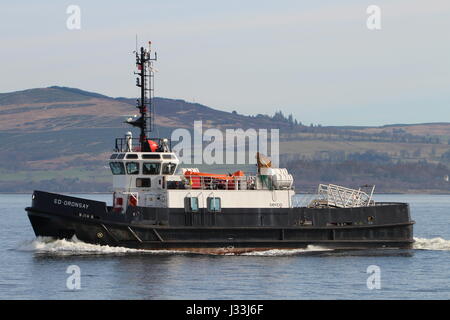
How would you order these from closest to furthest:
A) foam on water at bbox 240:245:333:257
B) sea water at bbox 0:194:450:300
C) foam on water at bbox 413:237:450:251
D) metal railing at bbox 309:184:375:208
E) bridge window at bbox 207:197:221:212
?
sea water at bbox 0:194:450:300 → bridge window at bbox 207:197:221:212 → foam on water at bbox 240:245:333:257 → metal railing at bbox 309:184:375:208 → foam on water at bbox 413:237:450:251

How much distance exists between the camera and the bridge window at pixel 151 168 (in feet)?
141

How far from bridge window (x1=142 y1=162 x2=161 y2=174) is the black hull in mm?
2324

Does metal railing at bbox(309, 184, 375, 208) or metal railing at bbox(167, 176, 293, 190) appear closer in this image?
metal railing at bbox(167, 176, 293, 190)

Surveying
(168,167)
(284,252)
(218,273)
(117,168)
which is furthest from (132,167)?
(218,273)

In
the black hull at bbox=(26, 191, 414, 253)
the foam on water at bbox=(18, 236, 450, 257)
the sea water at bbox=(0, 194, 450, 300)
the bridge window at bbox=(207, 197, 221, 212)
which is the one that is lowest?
the sea water at bbox=(0, 194, 450, 300)

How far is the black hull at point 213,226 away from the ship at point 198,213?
0.05m

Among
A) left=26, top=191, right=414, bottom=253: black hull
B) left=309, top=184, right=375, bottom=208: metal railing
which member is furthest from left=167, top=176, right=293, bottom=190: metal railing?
left=309, top=184, right=375, bottom=208: metal railing

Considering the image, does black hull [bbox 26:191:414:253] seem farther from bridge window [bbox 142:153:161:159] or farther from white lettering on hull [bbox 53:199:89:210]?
bridge window [bbox 142:153:161:159]

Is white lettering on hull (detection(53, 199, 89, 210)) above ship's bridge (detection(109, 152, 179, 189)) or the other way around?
the other way around

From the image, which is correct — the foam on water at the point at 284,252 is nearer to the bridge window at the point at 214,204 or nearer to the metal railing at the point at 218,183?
the bridge window at the point at 214,204

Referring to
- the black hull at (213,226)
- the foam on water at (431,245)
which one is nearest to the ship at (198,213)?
the black hull at (213,226)

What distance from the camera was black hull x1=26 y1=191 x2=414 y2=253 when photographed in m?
41.2

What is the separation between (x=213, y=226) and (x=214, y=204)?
1.03 meters
